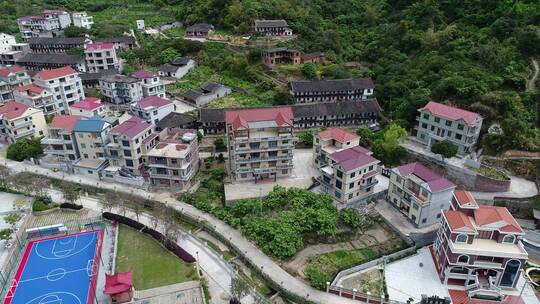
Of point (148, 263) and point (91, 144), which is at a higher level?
point (91, 144)

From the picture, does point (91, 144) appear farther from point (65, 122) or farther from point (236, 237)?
point (236, 237)

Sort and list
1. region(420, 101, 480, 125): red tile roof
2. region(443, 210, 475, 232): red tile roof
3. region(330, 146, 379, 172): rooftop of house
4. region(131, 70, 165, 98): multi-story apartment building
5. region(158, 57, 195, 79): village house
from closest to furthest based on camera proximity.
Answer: region(443, 210, 475, 232): red tile roof
region(330, 146, 379, 172): rooftop of house
region(420, 101, 480, 125): red tile roof
region(131, 70, 165, 98): multi-story apartment building
region(158, 57, 195, 79): village house

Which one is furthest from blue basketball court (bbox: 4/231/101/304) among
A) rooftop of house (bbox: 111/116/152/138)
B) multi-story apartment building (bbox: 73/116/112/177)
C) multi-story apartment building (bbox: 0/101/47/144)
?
multi-story apartment building (bbox: 0/101/47/144)

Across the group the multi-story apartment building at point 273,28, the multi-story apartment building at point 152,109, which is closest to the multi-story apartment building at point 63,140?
the multi-story apartment building at point 152,109

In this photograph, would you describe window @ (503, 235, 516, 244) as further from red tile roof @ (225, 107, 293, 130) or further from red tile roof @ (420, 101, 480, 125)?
red tile roof @ (225, 107, 293, 130)

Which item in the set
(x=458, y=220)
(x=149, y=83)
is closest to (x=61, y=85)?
(x=149, y=83)

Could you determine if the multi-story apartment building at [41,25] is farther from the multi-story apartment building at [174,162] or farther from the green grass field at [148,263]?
the green grass field at [148,263]
